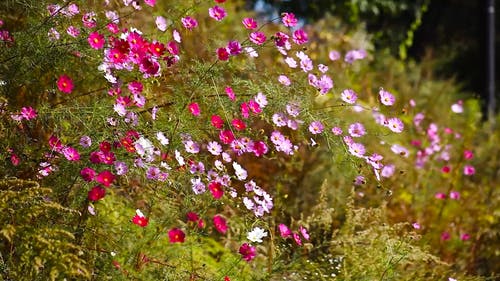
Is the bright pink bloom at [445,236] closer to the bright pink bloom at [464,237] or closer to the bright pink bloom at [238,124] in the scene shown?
the bright pink bloom at [464,237]

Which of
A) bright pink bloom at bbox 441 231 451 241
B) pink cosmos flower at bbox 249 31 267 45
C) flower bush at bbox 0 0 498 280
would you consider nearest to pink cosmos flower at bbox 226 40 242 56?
flower bush at bbox 0 0 498 280

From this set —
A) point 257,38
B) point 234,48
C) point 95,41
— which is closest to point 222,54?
point 234,48

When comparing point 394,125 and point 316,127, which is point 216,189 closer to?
point 316,127

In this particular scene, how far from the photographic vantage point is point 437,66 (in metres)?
9.41

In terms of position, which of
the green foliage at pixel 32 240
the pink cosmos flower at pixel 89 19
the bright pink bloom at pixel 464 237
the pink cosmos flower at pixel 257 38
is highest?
the bright pink bloom at pixel 464 237

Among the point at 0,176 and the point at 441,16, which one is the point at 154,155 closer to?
the point at 0,176

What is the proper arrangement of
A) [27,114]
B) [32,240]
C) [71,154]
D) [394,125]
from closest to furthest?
[32,240] → [71,154] → [27,114] → [394,125]

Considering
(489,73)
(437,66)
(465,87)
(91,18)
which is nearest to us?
(91,18)

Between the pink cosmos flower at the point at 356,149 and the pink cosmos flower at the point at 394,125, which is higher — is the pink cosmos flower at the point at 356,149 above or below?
below

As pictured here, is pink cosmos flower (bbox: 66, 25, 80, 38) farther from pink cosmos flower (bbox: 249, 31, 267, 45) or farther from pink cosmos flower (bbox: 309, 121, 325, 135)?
pink cosmos flower (bbox: 309, 121, 325, 135)

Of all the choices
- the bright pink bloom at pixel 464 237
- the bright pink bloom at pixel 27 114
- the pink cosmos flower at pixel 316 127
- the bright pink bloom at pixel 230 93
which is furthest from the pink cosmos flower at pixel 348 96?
the bright pink bloom at pixel 464 237

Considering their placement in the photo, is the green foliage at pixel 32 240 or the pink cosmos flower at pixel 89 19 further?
the pink cosmos flower at pixel 89 19

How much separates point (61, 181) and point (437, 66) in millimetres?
7759

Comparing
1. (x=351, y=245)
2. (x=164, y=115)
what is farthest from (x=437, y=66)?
(x=164, y=115)
